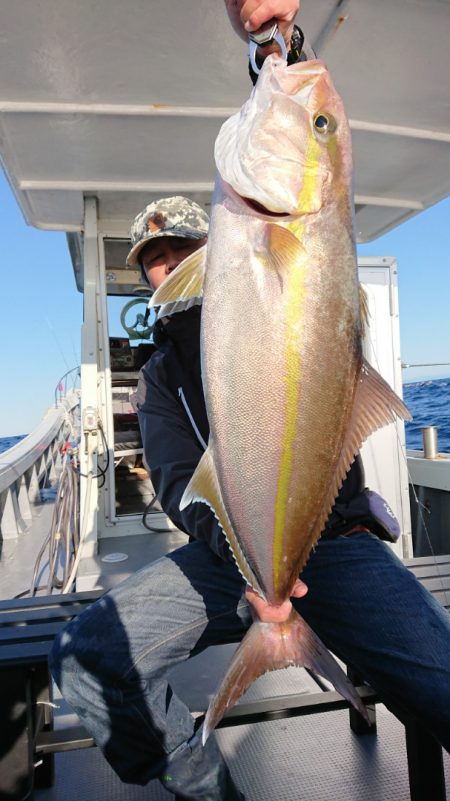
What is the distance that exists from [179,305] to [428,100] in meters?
2.79

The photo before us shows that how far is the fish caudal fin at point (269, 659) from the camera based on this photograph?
1.41 metres

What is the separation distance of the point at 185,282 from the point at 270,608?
37.2 inches

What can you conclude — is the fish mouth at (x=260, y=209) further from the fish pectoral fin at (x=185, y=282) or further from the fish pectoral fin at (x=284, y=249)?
the fish pectoral fin at (x=185, y=282)

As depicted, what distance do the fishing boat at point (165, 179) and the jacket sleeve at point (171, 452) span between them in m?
0.75

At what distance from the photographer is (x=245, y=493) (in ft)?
4.37

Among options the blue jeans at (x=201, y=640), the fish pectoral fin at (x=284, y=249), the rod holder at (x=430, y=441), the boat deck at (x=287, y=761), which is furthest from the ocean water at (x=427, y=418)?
the fish pectoral fin at (x=284, y=249)

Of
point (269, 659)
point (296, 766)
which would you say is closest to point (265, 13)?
point (269, 659)

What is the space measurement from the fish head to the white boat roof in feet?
5.48

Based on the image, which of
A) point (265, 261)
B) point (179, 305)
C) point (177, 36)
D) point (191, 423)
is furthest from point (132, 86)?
point (265, 261)

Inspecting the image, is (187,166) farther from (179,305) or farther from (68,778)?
(68,778)

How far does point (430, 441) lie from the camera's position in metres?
5.14

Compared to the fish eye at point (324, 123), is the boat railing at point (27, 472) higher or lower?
lower

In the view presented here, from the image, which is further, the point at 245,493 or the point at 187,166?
the point at 187,166

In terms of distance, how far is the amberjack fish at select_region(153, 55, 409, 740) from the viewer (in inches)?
49.1
